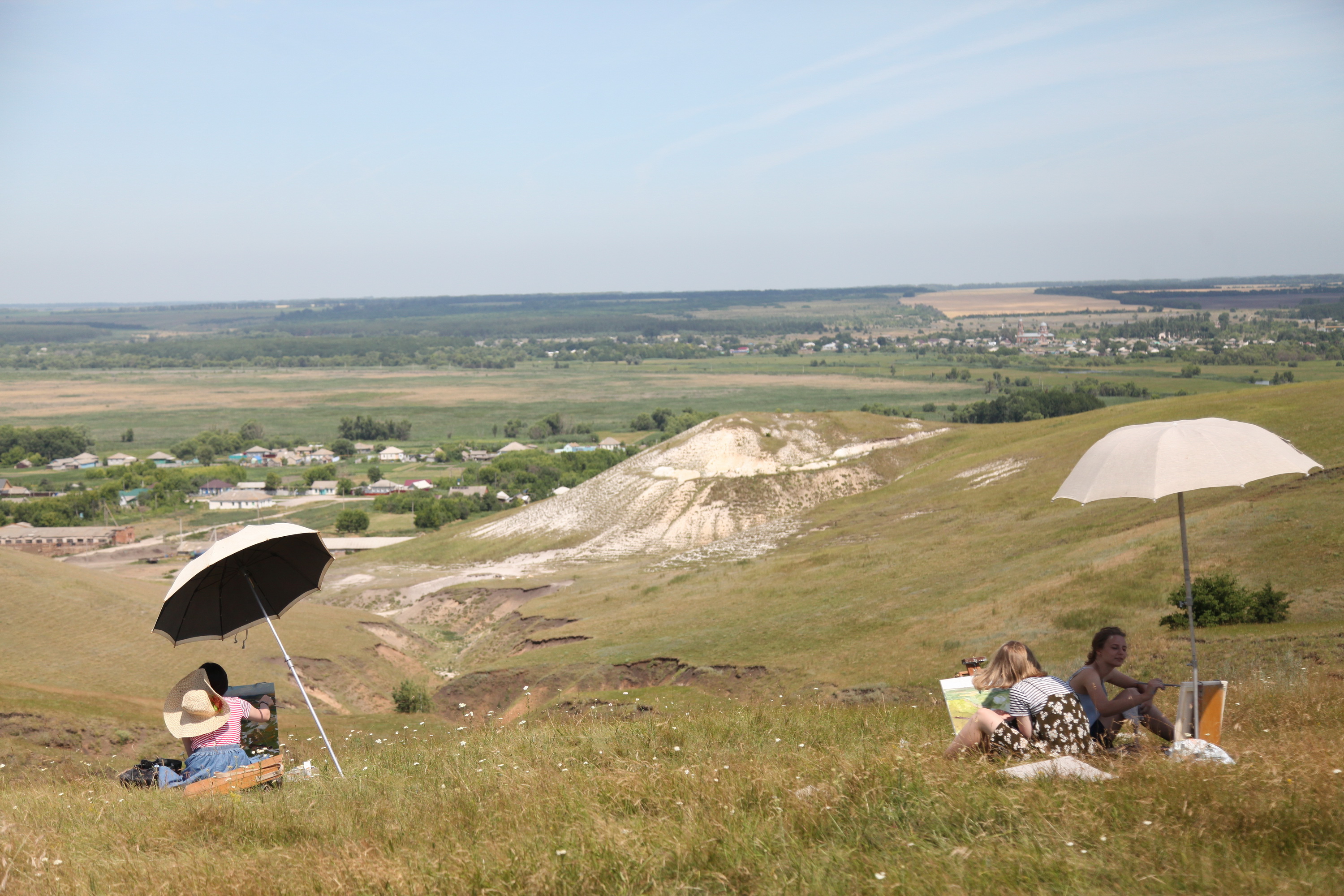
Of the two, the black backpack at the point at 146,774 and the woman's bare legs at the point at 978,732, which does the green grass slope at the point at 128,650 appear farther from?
the woman's bare legs at the point at 978,732

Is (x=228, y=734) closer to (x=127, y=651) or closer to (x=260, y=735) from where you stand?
(x=260, y=735)

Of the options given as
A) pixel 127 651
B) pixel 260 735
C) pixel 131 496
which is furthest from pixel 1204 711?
pixel 131 496

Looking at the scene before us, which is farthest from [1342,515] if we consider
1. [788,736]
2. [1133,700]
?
[788,736]

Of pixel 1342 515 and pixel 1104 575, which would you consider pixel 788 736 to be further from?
pixel 1342 515

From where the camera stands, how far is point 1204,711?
840cm

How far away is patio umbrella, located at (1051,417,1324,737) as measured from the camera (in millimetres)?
8523

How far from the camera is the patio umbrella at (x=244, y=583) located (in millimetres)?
11094

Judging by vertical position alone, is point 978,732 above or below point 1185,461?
below

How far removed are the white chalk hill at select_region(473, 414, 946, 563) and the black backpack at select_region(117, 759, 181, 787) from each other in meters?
48.4

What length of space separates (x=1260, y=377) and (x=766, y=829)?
202 m

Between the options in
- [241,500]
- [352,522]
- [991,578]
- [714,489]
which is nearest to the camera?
[991,578]

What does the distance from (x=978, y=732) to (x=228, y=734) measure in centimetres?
775

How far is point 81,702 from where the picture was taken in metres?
22.6

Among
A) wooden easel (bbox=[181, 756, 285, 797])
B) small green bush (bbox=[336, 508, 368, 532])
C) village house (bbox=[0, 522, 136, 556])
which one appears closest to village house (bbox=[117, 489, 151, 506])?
village house (bbox=[0, 522, 136, 556])
